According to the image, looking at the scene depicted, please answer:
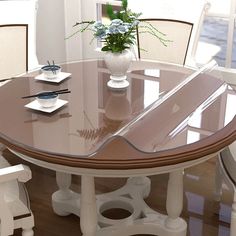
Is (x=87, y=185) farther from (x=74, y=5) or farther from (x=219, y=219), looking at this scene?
(x=74, y=5)

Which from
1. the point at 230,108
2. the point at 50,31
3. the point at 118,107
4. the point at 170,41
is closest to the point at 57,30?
the point at 50,31

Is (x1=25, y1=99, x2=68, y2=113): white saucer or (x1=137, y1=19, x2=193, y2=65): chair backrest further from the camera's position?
(x1=137, y1=19, x2=193, y2=65): chair backrest

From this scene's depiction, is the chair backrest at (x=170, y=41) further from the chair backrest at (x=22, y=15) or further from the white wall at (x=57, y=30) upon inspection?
the white wall at (x=57, y=30)

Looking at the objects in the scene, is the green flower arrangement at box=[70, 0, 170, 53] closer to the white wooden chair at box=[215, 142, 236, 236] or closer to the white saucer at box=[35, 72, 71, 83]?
the white saucer at box=[35, 72, 71, 83]

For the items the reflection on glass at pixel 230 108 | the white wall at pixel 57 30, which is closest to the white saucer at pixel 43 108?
the reflection on glass at pixel 230 108

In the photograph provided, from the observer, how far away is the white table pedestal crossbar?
2.05 metres

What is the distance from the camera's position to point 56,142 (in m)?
1.80

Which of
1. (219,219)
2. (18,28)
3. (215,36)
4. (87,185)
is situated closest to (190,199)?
(219,219)

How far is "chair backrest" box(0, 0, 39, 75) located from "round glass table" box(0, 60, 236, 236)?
1.94 ft

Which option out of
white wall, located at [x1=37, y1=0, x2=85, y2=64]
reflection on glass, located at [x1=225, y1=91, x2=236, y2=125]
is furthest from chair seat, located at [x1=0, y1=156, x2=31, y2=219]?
white wall, located at [x1=37, y1=0, x2=85, y2=64]

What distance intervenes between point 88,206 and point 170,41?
56.3 inches

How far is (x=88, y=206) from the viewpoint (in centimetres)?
203

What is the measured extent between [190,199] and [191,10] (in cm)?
118

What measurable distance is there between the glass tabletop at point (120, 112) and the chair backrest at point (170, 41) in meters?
0.52
